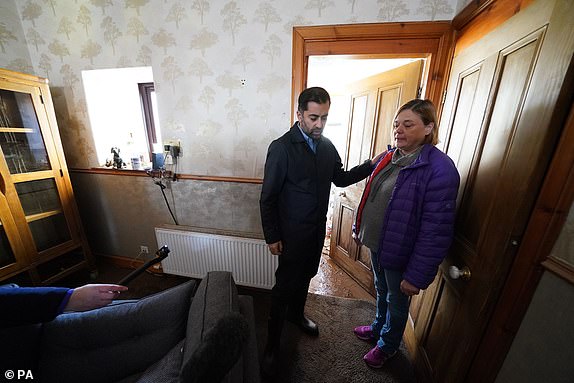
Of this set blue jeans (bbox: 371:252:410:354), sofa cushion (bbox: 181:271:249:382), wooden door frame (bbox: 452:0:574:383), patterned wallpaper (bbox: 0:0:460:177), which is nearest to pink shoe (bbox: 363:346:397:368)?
blue jeans (bbox: 371:252:410:354)

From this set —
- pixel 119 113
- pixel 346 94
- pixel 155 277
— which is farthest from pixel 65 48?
pixel 346 94

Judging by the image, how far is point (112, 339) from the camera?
90 centimetres

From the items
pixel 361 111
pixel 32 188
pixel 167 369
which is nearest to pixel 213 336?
pixel 167 369

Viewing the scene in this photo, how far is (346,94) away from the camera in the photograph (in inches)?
83.9

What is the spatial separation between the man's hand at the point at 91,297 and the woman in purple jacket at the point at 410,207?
124cm

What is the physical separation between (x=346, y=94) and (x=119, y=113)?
2367 millimetres

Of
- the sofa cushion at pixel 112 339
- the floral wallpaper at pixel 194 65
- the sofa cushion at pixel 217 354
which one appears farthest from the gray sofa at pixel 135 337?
the floral wallpaper at pixel 194 65

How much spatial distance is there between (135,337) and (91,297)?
10.3 inches

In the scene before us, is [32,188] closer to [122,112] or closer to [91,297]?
[122,112]

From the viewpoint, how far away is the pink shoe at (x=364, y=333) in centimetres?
142

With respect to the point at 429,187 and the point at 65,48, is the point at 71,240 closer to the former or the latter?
the point at 65,48

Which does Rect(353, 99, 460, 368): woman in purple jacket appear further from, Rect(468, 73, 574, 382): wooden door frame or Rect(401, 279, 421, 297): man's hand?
Rect(468, 73, 574, 382): wooden door frame

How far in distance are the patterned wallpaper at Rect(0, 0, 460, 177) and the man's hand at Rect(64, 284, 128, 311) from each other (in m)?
1.01

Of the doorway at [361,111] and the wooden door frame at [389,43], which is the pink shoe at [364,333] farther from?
the wooden door frame at [389,43]
